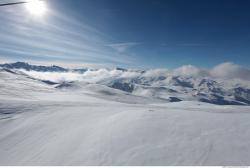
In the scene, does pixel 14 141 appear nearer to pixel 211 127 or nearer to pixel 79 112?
pixel 79 112

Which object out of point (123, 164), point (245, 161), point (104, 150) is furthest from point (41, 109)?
point (245, 161)

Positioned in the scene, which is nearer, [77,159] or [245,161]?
[245,161]

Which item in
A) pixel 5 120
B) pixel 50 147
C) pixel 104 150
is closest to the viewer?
pixel 104 150

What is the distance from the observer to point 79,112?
27.6 feet

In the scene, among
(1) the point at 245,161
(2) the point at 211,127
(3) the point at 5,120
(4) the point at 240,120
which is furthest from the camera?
(3) the point at 5,120

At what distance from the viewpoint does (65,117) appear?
7.63 meters

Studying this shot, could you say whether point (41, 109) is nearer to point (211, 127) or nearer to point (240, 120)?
point (211, 127)

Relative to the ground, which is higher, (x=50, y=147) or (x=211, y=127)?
(x=211, y=127)

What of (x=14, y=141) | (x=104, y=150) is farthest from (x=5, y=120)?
(x=104, y=150)

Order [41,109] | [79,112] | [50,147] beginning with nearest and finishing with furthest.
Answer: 1. [50,147]
2. [79,112]
3. [41,109]

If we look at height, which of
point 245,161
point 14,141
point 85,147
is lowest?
point 14,141

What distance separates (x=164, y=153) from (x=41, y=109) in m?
6.95

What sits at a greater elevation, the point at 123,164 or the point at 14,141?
the point at 123,164

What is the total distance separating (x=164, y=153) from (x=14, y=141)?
15.1 feet
